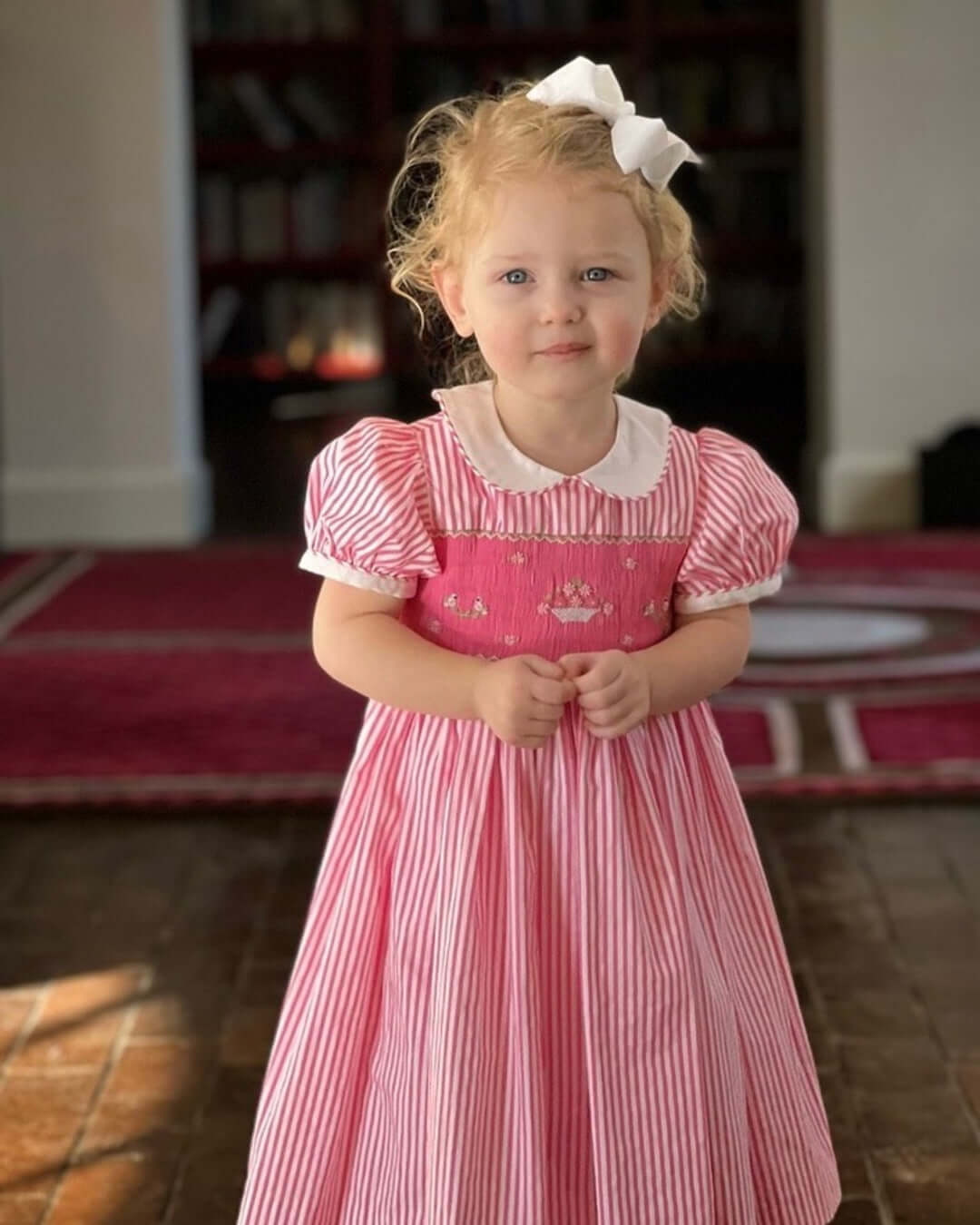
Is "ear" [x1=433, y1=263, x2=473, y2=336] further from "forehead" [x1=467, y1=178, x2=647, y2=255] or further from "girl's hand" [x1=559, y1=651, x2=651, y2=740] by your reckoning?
"girl's hand" [x1=559, y1=651, x2=651, y2=740]

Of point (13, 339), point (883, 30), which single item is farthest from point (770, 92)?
point (13, 339)

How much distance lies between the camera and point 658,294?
5.74 feet

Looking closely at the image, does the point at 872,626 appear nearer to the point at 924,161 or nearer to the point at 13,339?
the point at 924,161

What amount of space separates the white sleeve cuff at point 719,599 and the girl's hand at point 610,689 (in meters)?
0.12

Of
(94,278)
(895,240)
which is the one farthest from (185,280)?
(895,240)

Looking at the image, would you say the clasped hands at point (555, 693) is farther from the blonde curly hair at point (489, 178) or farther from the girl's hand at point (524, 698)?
the blonde curly hair at point (489, 178)

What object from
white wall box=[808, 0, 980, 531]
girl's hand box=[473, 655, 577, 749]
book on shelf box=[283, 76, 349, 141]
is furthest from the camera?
book on shelf box=[283, 76, 349, 141]

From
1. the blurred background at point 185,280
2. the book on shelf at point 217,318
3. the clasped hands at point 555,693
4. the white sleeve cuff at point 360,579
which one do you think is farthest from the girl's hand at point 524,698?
the book on shelf at point 217,318

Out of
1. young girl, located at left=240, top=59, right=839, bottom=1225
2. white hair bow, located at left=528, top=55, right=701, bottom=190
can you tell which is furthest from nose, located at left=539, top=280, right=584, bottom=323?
white hair bow, located at left=528, top=55, right=701, bottom=190

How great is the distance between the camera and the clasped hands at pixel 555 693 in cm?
161

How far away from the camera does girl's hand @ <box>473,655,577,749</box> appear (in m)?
1.61

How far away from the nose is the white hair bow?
102 mm

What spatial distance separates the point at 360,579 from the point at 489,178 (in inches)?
12.8

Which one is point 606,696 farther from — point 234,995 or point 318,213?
point 318,213
